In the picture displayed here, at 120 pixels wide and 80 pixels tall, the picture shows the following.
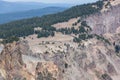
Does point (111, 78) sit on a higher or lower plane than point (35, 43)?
lower

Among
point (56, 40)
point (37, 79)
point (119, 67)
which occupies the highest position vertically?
point (37, 79)

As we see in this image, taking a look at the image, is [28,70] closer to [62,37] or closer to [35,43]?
[35,43]

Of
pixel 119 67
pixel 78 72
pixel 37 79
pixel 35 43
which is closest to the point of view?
pixel 37 79

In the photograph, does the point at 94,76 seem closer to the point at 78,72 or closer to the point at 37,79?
the point at 78,72

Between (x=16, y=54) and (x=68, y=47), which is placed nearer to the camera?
(x=16, y=54)

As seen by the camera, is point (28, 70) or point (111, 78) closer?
point (28, 70)

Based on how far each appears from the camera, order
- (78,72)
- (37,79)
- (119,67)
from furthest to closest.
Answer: (119,67) < (78,72) < (37,79)

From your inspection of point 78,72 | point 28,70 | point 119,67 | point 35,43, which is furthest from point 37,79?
point 119,67

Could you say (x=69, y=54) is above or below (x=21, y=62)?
below

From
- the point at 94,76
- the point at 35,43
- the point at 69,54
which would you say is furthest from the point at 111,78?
the point at 35,43
